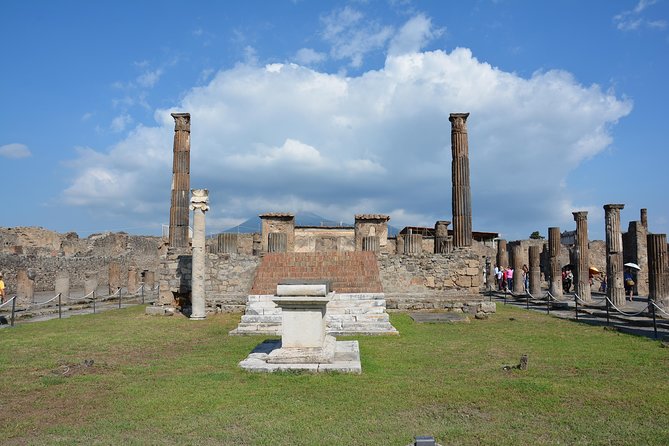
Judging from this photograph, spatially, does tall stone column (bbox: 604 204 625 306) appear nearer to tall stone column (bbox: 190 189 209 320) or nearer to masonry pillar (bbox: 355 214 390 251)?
masonry pillar (bbox: 355 214 390 251)

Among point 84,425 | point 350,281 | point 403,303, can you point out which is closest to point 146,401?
point 84,425

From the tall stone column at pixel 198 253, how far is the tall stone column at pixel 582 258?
54.9ft

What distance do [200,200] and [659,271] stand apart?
50.5 feet

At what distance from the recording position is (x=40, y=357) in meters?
8.90

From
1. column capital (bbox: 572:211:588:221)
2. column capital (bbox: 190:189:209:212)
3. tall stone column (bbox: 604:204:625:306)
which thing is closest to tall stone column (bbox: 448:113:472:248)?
tall stone column (bbox: 604:204:625:306)

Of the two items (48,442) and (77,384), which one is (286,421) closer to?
(48,442)

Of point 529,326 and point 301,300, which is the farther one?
point 529,326

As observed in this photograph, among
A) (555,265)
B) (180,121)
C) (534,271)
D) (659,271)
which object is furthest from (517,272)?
(180,121)

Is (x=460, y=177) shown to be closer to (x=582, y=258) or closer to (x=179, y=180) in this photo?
(x=582, y=258)

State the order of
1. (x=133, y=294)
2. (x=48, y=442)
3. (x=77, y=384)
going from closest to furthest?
(x=48, y=442) < (x=77, y=384) < (x=133, y=294)

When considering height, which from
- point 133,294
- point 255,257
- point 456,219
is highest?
point 456,219

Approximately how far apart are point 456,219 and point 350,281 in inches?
254

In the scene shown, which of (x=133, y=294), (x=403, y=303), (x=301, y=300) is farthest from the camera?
(x=133, y=294)

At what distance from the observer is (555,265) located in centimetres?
2400
